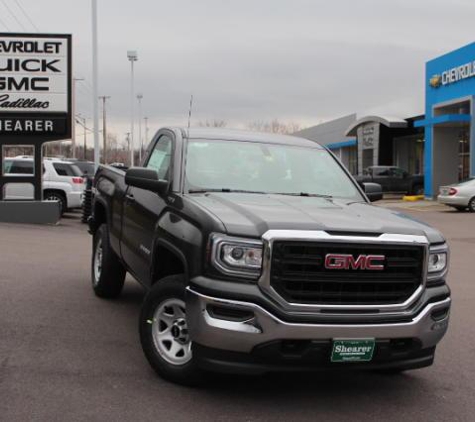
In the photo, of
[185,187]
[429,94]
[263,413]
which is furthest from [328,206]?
[429,94]

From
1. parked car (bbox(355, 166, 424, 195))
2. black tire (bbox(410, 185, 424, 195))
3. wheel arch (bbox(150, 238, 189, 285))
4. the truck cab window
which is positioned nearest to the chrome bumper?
wheel arch (bbox(150, 238, 189, 285))

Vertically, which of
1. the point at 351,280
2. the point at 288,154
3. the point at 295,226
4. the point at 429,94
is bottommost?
the point at 351,280

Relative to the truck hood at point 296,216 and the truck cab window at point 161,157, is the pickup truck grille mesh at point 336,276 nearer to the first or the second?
the truck hood at point 296,216

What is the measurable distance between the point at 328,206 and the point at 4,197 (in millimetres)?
14909

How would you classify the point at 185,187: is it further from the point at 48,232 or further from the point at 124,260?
the point at 48,232

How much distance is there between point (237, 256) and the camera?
13.0 ft

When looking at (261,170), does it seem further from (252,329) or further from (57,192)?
(57,192)

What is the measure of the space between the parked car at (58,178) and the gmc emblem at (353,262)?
1579cm

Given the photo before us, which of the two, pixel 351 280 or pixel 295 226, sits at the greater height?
pixel 295 226

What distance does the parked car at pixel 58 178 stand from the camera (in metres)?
18.7

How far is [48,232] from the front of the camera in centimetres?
1529

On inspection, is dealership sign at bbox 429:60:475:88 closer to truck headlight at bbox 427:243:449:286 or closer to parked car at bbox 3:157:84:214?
parked car at bbox 3:157:84:214

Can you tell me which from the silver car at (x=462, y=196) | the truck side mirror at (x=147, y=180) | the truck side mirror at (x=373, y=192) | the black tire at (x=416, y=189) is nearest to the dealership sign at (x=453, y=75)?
the black tire at (x=416, y=189)

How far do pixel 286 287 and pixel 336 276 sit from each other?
1.07ft
